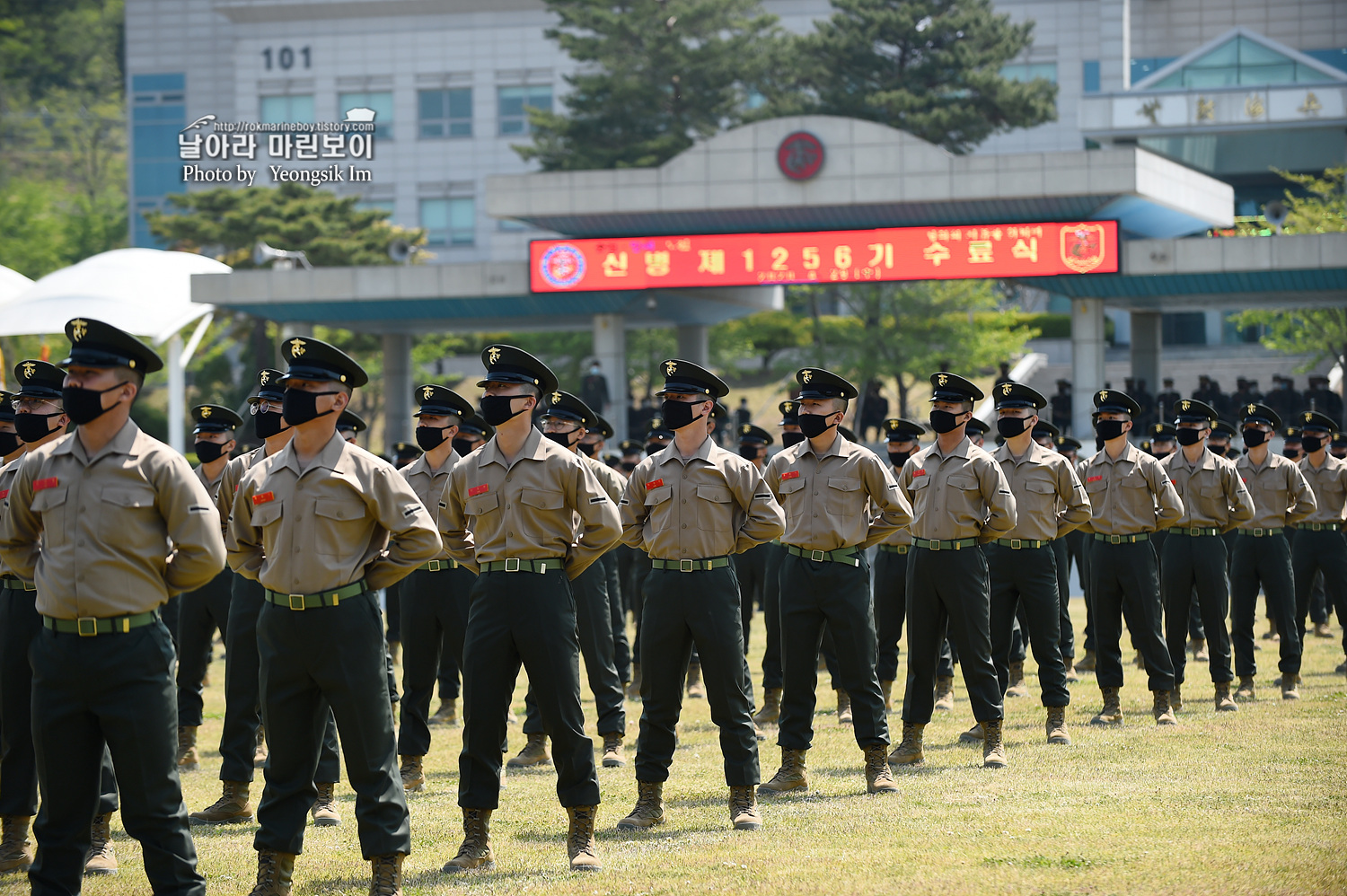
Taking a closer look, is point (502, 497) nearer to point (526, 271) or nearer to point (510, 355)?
point (510, 355)

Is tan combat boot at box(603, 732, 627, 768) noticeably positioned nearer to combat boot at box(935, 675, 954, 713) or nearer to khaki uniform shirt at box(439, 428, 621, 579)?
khaki uniform shirt at box(439, 428, 621, 579)

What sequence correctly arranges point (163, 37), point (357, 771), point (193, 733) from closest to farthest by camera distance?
point (357, 771) → point (193, 733) → point (163, 37)

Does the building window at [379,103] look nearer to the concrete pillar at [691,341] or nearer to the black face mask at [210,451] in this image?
the concrete pillar at [691,341]

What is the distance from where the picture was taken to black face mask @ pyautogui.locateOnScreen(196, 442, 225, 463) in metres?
11.1

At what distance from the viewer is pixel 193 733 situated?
11.6 m

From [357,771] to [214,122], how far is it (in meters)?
27.8

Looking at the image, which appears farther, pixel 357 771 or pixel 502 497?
pixel 502 497

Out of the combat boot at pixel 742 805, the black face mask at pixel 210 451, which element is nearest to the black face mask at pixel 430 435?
the black face mask at pixel 210 451

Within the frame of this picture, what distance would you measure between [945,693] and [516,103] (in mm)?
58185

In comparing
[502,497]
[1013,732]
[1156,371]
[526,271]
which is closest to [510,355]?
[502,497]

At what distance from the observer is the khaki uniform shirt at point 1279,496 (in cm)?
1438

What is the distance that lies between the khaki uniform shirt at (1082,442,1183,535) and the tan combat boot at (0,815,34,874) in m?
8.60

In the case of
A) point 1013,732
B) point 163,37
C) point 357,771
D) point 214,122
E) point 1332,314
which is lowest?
point 1013,732

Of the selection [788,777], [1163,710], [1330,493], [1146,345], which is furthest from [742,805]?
[1146,345]
